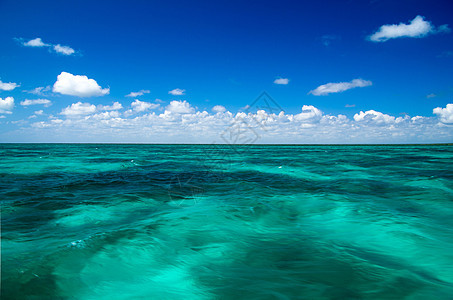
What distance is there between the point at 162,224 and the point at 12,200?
6412 mm

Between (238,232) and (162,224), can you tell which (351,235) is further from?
(162,224)

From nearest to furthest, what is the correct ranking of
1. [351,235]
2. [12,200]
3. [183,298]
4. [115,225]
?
1. [183,298]
2. [351,235]
3. [115,225]
4. [12,200]

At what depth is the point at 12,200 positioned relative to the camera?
322 inches

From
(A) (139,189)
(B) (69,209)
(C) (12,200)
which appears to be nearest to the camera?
(B) (69,209)

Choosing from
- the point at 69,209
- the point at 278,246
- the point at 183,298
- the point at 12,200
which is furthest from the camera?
the point at 12,200

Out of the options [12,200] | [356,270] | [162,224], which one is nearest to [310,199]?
[356,270]

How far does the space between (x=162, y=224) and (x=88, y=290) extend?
2.77m

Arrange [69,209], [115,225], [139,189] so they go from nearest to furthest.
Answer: [115,225] < [69,209] < [139,189]

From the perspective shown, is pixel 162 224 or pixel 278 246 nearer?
pixel 278 246

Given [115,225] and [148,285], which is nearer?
[148,285]

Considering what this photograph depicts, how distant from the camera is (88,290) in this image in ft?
11.1

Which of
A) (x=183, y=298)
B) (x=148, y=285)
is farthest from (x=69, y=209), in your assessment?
(x=183, y=298)

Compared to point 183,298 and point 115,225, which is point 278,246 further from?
point 115,225

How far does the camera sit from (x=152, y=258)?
4.48 metres
